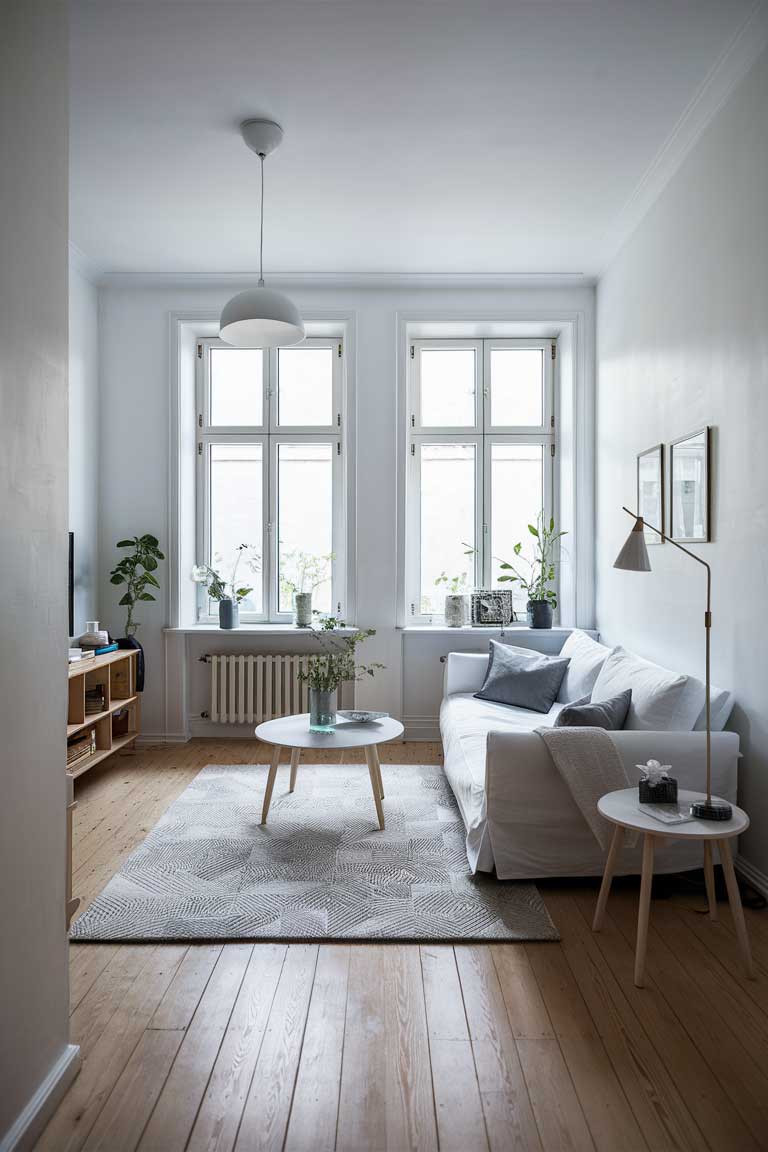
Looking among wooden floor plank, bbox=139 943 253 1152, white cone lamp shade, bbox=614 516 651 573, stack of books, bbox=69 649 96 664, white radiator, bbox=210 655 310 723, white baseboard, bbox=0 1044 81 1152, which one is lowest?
wooden floor plank, bbox=139 943 253 1152

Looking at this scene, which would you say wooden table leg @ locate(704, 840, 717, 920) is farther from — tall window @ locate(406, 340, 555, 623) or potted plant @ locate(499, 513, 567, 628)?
tall window @ locate(406, 340, 555, 623)

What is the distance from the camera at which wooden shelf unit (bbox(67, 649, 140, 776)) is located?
13.2ft

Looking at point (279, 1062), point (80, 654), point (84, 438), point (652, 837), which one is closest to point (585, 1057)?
point (652, 837)

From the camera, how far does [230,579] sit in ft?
18.0

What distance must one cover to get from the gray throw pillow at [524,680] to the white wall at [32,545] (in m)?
2.94

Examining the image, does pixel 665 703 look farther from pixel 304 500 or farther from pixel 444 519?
pixel 304 500

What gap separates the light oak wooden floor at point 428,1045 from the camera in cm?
167

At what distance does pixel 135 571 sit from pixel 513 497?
2.64 m

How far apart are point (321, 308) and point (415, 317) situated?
63 cm

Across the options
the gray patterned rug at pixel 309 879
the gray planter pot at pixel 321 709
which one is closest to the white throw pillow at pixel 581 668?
the gray patterned rug at pixel 309 879

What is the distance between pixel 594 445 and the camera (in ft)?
16.8

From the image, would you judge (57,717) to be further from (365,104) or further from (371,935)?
(365,104)

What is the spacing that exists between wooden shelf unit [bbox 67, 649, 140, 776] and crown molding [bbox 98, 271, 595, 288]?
244 cm

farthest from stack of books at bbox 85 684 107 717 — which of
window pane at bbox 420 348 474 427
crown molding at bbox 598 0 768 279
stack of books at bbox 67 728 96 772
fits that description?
crown molding at bbox 598 0 768 279
